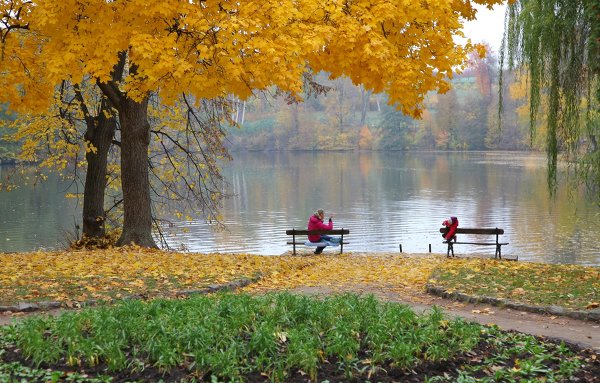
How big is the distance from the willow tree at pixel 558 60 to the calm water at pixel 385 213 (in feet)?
10.2

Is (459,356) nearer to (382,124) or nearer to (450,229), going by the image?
(450,229)

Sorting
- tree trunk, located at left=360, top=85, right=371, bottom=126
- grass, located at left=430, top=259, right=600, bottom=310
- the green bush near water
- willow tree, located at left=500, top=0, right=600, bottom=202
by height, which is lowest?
grass, located at left=430, top=259, right=600, bottom=310

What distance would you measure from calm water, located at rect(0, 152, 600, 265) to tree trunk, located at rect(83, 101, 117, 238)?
7099mm

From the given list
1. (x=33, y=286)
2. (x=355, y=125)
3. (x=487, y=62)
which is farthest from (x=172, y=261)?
(x=355, y=125)

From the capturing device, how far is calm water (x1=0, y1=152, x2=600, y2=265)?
2519 centimetres

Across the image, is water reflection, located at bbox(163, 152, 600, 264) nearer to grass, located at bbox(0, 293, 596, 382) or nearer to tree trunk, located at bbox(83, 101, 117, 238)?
tree trunk, located at bbox(83, 101, 117, 238)

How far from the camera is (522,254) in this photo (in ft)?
76.9

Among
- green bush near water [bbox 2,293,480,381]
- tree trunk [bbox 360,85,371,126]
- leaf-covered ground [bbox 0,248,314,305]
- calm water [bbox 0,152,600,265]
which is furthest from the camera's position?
tree trunk [bbox 360,85,371,126]

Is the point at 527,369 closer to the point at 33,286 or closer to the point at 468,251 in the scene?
the point at 33,286

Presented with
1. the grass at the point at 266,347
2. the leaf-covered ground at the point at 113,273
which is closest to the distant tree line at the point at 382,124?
the leaf-covered ground at the point at 113,273

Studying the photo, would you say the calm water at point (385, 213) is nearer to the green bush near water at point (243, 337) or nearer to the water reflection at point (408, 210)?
the water reflection at point (408, 210)

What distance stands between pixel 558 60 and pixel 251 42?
18.4ft

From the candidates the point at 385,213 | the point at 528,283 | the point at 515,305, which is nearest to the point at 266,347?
the point at 515,305

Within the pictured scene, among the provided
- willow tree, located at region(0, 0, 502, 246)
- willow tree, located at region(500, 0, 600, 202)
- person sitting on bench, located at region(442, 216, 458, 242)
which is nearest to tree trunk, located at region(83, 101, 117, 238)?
willow tree, located at region(0, 0, 502, 246)
